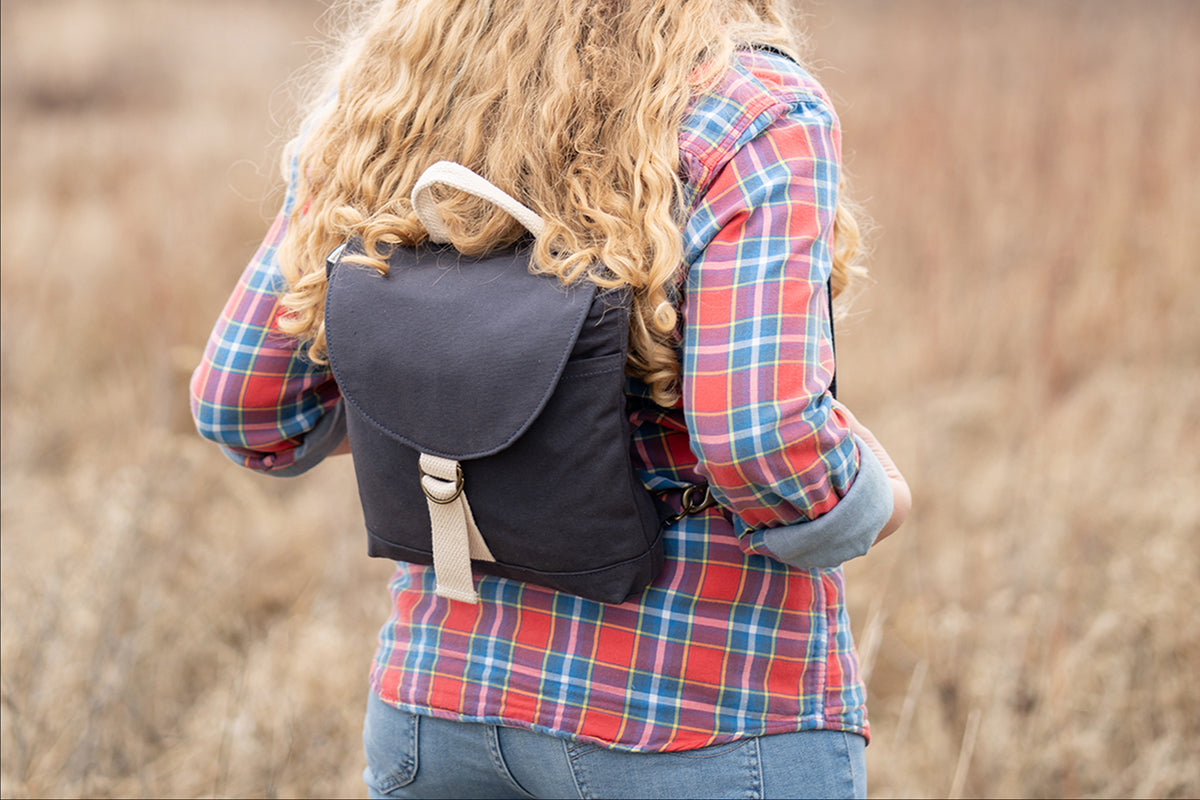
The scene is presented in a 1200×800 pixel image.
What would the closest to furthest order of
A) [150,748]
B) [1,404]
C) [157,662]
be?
[150,748] → [157,662] → [1,404]

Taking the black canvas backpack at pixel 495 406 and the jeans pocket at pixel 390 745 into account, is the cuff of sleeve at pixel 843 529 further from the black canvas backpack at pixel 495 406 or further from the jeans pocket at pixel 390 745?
the jeans pocket at pixel 390 745

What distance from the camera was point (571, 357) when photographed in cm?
92

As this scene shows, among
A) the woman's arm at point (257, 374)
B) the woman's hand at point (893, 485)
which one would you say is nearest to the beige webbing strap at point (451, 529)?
the woman's arm at point (257, 374)

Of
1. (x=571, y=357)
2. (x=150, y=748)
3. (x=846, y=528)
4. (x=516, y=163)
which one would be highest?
(x=516, y=163)

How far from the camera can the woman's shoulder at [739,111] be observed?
3.07ft

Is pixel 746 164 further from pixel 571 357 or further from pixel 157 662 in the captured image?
pixel 157 662

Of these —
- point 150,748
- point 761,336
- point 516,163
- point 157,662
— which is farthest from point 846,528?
point 157,662

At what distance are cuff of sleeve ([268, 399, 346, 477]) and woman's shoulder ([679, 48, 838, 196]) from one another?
0.57 metres

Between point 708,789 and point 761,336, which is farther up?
point 761,336

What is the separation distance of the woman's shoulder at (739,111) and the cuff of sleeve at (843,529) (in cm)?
32

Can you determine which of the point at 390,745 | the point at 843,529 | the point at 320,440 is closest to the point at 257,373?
the point at 320,440

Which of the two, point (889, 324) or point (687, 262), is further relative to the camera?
point (889, 324)

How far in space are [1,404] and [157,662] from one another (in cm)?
151

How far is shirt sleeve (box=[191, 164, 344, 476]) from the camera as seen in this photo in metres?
1.15
